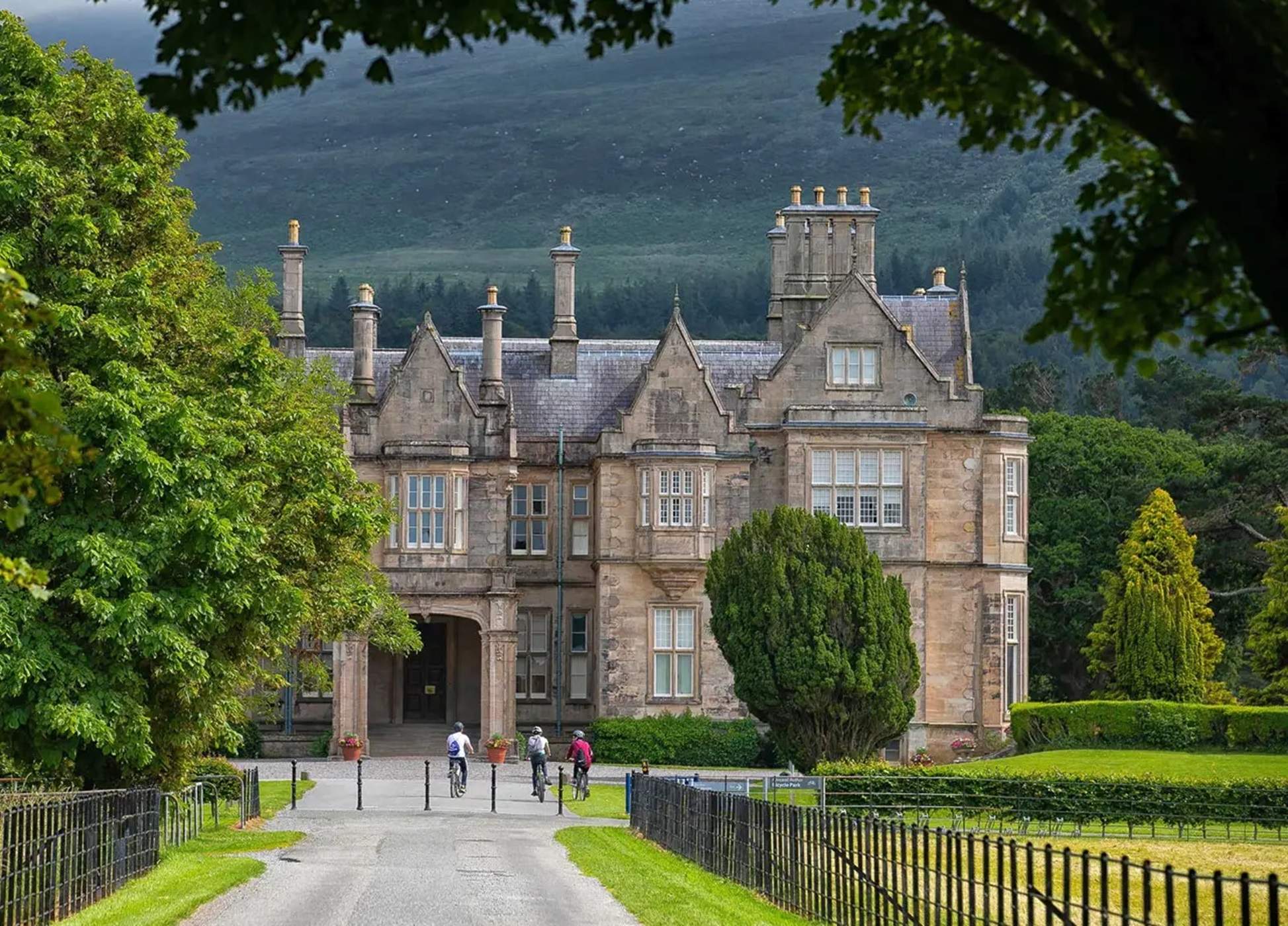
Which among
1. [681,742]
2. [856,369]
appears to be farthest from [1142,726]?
[856,369]

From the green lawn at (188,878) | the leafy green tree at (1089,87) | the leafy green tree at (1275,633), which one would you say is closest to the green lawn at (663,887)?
the green lawn at (188,878)

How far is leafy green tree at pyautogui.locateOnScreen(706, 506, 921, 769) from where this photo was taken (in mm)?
45500

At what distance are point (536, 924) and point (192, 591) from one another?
9471mm

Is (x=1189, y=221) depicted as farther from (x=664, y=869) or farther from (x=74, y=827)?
(x=664, y=869)

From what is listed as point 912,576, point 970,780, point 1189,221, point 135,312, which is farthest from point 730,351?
point 1189,221

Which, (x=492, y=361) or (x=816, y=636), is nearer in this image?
(x=816, y=636)

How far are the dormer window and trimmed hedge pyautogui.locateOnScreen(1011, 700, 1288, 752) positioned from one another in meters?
9.59

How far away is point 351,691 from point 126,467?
91.3 feet

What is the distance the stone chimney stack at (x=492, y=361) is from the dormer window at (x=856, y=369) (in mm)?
8898

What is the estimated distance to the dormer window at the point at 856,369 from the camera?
55.6 m

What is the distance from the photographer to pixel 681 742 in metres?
53.8

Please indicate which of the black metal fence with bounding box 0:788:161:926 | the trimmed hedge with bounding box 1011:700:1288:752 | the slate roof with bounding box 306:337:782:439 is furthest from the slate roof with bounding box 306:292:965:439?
the black metal fence with bounding box 0:788:161:926

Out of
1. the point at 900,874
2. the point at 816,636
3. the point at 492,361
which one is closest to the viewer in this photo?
the point at 900,874

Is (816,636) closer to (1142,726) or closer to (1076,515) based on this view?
(1142,726)
